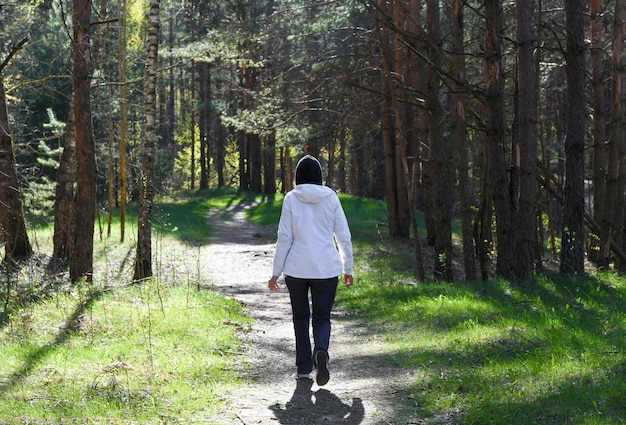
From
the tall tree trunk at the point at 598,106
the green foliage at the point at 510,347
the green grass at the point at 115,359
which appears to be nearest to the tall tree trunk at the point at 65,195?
the green grass at the point at 115,359

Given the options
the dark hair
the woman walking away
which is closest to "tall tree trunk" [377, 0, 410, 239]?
the dark hair

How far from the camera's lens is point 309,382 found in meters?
7.11

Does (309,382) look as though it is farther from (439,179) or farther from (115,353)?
(439,179)

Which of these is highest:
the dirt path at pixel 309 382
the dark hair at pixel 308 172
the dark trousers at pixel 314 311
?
the dark hair at pixel 308 172

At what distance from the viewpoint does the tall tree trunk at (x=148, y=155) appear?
1378 cm

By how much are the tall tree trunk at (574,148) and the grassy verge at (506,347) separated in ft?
2.99

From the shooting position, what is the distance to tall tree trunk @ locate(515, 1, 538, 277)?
12664 mm

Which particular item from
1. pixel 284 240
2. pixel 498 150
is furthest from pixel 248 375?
pixel 498 150

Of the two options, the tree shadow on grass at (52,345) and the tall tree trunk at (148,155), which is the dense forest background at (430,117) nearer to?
the tall tree trunk at (148,155)

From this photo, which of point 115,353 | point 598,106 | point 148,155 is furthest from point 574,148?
point 115,353

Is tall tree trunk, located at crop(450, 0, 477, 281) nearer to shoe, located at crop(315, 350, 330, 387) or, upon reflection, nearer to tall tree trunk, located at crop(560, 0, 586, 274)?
tall tree trunk, located at crop(560, 0, 586, 274)

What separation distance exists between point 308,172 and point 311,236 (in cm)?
61

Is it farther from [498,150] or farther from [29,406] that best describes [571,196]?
[29,406]

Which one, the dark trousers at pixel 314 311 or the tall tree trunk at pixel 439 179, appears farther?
the tall tree trunk at pixel 439 179
